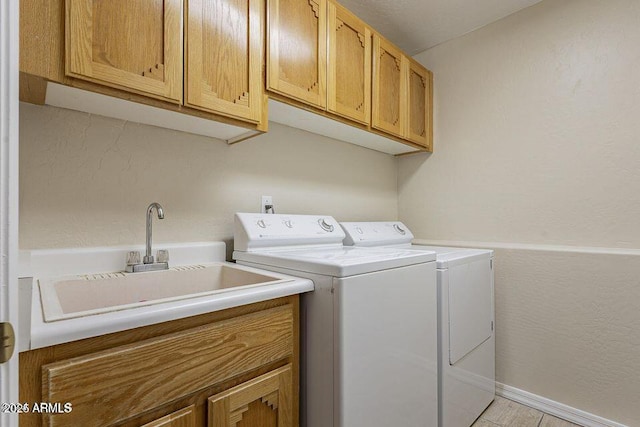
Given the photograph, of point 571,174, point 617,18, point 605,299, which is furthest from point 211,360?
point 617,18

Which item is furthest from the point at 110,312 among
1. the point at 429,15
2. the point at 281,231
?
the point at 429,15

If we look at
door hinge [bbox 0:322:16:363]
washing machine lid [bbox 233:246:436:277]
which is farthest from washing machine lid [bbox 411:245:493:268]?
door hinge [bbox 0:322:16:363]

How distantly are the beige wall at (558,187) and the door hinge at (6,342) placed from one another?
2.25 m

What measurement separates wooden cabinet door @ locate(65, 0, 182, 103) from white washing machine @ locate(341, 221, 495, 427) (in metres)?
1.28

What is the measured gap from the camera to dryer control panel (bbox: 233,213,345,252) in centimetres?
152

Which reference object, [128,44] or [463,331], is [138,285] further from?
[463,331]

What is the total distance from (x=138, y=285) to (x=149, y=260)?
0.11 meters

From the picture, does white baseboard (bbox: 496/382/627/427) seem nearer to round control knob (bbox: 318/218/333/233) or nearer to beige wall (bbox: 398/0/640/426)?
beige wall (bbox: 398/0/640/426)

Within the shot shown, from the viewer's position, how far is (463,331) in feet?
5.34

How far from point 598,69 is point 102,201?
8.49ft

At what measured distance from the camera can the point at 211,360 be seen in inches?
35.2

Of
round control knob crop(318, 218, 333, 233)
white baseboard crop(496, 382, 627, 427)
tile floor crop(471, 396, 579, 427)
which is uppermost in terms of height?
round control knob crop(318, 218, 333, 233)

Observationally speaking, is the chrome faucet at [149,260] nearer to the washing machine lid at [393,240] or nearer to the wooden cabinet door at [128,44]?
the wooden cabinet door at [128,44]

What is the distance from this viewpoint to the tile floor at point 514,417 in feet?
5.64
